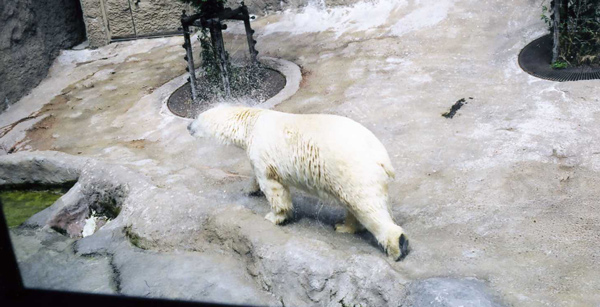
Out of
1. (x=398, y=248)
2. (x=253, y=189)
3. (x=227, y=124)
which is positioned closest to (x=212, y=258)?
(x=253, y=189)

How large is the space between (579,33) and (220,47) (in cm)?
472

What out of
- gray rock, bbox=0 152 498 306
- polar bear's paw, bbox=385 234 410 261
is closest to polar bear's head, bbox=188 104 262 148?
gray rock, bbox=0 152 498 306

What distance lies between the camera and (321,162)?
3.65m

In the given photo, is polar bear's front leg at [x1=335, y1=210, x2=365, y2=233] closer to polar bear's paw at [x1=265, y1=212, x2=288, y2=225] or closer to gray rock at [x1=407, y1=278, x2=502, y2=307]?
polar bear's paw at [x1=265, y1=212, x2=288, y2=225]

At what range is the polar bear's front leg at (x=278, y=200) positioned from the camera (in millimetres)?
4159

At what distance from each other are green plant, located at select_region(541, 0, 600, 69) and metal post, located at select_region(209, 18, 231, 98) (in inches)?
170

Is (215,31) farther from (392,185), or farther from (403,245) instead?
(403,245)

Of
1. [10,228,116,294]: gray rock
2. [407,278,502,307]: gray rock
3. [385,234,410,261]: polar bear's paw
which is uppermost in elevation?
[407,278,502,307]: gray rock

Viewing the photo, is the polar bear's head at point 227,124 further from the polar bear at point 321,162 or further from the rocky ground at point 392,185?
the rocky ground at point 392,185

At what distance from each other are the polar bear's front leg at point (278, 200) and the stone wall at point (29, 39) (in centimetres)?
641

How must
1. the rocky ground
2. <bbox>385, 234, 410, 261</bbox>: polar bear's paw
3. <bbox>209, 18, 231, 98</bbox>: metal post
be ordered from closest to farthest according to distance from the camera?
1. the rocky ground
2. <bbox>385, 234, 410, 261</bbox>: polar bear's paw
3. <bbox>209, 18, 231, 98</bbox>: metal post

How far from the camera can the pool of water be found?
5.69 metres

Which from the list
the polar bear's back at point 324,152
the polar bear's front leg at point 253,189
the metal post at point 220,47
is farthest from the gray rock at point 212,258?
the metal post at point 220,47

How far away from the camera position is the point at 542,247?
3.46 meters
